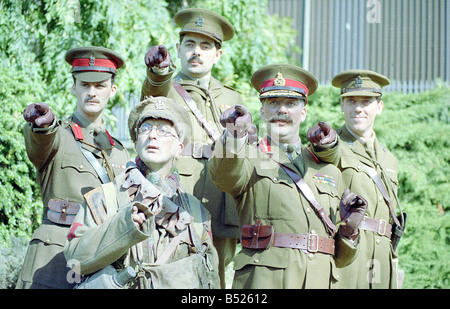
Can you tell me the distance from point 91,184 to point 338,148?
172cm

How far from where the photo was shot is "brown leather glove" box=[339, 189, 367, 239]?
4.87 m

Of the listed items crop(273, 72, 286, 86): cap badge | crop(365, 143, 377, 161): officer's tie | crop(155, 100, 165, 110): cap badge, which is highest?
crop(273, 72, 286, 86): cap badge

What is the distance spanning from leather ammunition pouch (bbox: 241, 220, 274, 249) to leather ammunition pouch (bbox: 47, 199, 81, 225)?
3.87 ft

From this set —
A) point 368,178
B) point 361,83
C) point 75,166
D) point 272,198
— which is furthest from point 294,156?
point 361,83

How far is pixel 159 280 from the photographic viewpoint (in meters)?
4.24

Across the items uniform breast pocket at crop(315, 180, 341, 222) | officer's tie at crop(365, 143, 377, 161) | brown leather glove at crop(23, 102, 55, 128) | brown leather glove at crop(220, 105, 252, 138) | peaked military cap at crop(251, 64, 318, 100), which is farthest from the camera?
officer's tie at crop(365, 143, 377, 161)

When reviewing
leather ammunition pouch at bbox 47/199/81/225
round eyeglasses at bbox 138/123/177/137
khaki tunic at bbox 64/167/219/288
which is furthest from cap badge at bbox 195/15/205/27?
khaki tunic at bbox 64/167/219/288

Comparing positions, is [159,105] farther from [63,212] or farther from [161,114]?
[63,212]

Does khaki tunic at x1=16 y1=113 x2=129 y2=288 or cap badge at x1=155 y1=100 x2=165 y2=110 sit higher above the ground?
cap badge at x1=155 y1=100 x2=165 y2=110

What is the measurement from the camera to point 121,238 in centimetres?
404

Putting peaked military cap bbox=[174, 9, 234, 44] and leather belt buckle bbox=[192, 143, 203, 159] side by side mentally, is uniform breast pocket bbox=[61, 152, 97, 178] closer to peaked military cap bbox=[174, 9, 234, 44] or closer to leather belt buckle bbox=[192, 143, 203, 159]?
leather belt buckle bbox=[192, 143, 203, 159]

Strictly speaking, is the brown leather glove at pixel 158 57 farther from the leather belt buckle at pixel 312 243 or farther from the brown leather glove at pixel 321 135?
the leather belt buckle at pixel 312 243

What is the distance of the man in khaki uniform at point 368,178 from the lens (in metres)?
6.22
